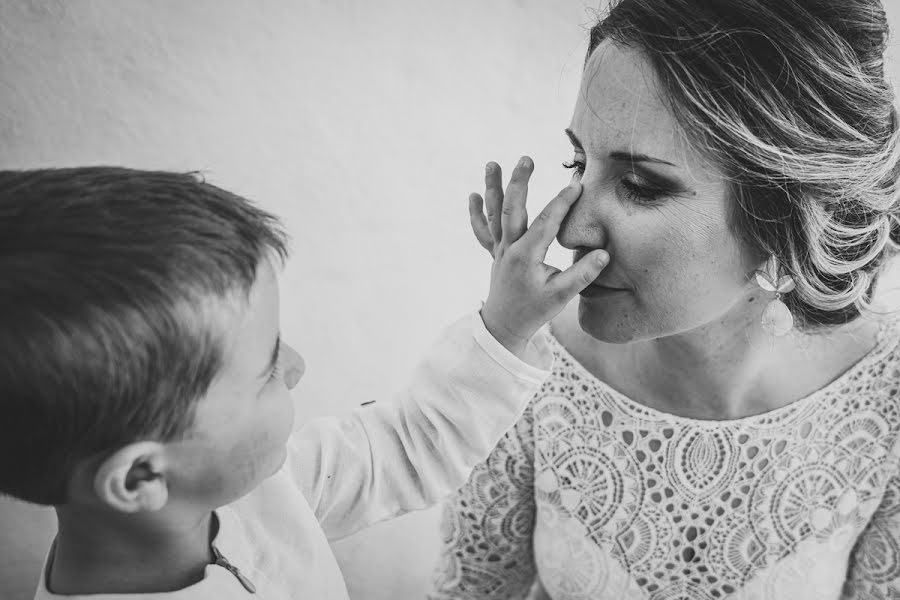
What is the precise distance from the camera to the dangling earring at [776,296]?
1041 millimetres

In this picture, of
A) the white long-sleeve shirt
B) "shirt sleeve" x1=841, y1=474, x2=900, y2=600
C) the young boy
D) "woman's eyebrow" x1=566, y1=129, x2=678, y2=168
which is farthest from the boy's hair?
"shirt sleeve" x1=841, y1=474, x2=900, y2=600

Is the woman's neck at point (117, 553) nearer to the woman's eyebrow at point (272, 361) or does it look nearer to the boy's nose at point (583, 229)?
the woman's eyebrow at point (272, 361)

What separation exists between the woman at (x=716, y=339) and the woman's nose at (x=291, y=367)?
1.35 ft

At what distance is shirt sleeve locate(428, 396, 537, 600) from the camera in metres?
1.29

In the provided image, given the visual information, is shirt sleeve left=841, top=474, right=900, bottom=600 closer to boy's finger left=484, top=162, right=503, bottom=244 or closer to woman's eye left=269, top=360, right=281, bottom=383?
boy's finger left=484, top=162, right=503, bottom=244

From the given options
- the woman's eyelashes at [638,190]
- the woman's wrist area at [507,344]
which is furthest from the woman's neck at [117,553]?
the woman's eyelashes at [638,190]

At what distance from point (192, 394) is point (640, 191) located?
63cm

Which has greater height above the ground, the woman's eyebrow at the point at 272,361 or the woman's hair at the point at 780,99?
the woman's hair at the point at 780,99

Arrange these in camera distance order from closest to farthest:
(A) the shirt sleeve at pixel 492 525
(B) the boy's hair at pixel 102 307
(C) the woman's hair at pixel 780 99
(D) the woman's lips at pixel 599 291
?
(B) the boy's hair at pixel 102 307 → (C) the woman's hair at pixel 780 99 → (D) the woman's lips at pixel 599 291 → (A) the shirt sleeve at pixel 492 525

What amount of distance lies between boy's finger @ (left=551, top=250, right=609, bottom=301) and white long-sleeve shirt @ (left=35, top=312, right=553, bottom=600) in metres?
0.11

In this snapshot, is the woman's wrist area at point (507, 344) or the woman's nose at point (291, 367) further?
the woman's wrist area at point (507, 344)

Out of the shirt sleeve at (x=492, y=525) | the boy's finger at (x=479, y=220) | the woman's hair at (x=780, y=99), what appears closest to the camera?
the woman's hair at (x=780, y=99)

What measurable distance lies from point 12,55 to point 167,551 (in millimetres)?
809

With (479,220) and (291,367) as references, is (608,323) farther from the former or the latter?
(291,367)
